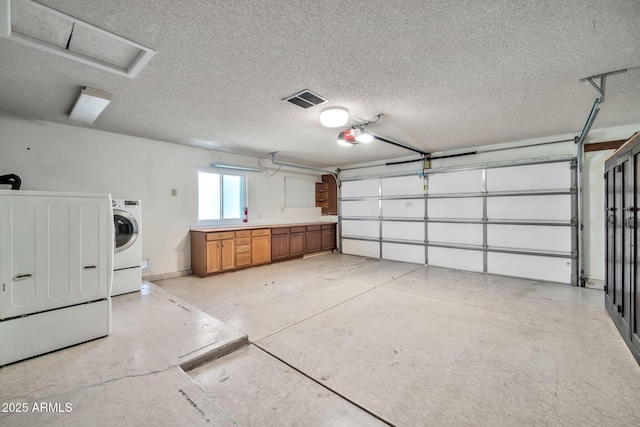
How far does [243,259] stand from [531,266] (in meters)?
5.38

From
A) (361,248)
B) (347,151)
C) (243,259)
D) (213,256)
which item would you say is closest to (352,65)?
(347,151)

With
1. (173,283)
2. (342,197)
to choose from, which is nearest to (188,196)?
(173,283)

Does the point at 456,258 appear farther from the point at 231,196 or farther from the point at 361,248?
the point at 231,196

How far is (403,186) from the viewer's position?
636cm

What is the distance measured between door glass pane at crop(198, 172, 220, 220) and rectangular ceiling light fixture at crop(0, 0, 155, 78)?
3229 millimetres

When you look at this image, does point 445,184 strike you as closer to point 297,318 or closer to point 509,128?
point 509,128

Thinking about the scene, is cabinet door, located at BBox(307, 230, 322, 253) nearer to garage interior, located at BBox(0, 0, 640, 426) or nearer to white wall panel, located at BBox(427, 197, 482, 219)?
garage interior, located at BBox(0, 0, 640, 426)

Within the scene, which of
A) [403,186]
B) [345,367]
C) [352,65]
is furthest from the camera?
[403,186]

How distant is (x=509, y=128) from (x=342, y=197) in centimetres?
425

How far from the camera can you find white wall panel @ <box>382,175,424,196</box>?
6.11m

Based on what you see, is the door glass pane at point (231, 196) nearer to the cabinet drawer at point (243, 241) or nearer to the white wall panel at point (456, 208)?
the cabinet drawer at point (243, 241)

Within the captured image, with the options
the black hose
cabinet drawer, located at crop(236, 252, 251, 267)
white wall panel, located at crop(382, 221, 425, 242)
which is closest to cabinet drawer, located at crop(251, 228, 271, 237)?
cabinet drawer, located at crop(236, 252, 251, 267)

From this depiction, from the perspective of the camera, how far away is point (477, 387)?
73.7 inches

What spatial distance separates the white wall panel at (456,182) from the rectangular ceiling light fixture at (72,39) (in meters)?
5.41
